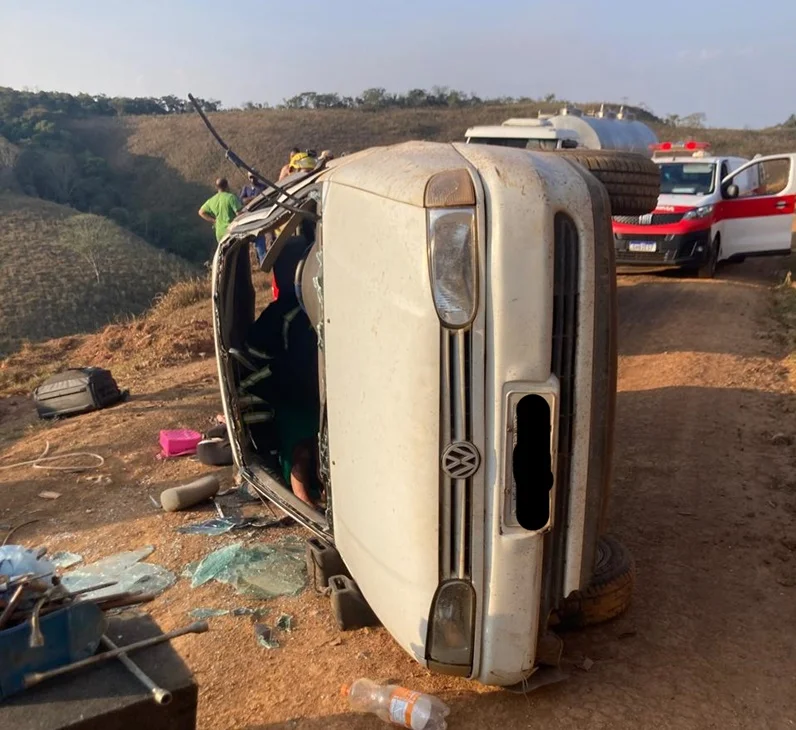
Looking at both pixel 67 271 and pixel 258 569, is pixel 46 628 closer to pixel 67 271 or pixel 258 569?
pixel 258 569

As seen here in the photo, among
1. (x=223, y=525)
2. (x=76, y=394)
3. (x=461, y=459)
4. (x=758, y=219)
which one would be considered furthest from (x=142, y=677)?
(x=758, y=219)

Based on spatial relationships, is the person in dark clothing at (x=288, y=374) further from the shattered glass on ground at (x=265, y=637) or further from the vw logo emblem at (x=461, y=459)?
the vw logo emblem at (x=461, y=459)

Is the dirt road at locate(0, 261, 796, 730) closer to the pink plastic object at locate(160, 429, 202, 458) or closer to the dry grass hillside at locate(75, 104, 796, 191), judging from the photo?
the pink plastic object at locate(160, 429, 202, 458)

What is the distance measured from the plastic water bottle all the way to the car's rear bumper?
9145 mm

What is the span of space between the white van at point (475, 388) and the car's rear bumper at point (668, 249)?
29.1 feet

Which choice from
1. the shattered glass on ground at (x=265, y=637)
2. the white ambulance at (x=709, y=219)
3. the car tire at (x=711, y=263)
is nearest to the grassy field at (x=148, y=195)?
the white ambulance at (x=709, y=219)

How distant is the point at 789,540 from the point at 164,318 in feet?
33.1

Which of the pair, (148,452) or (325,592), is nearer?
(325,592)

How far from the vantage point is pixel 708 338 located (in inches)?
337

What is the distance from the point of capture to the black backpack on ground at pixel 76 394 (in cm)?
775

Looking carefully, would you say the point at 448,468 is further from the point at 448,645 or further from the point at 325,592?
the point at 325,592

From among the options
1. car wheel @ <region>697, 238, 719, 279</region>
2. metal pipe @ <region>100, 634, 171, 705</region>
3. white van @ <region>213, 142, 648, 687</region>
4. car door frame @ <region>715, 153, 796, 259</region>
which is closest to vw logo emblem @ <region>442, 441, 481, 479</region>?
white van @ <region>213, 142, 648, 687</region>

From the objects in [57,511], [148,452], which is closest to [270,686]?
[57,511]

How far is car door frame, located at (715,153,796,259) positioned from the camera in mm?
11516
